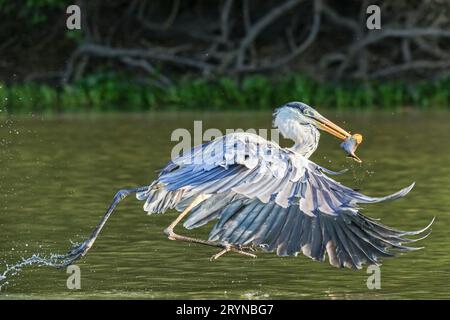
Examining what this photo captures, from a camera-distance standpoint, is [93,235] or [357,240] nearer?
[357,240]

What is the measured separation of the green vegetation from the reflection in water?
1.51 m

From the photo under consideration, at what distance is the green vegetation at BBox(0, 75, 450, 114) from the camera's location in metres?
20.0

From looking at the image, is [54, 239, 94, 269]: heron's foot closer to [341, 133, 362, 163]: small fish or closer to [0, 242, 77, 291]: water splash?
[0, 242, 77, 291]: water splash

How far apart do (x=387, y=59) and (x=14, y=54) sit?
640 cm

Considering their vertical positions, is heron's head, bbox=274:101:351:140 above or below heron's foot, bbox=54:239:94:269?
above

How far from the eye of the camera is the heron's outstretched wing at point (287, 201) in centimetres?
766

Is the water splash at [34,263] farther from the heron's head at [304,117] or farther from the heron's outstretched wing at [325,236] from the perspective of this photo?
the heron's head at [304,117]

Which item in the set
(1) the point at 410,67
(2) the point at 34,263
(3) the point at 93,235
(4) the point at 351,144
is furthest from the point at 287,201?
(1) the point at 410,67

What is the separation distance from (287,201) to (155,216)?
12.1ft

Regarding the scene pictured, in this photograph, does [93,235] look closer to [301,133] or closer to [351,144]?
[301,133]

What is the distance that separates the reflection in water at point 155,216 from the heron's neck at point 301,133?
2.83ft

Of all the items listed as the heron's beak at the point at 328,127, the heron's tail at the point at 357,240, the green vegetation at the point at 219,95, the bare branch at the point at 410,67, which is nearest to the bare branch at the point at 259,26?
the green vegetation at the point at 219,95

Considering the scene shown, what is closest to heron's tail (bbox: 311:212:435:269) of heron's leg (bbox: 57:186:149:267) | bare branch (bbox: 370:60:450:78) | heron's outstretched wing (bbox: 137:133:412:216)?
heron's outstretched wing (bbox: 137:133:412:216)

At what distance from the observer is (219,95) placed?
808 inches
